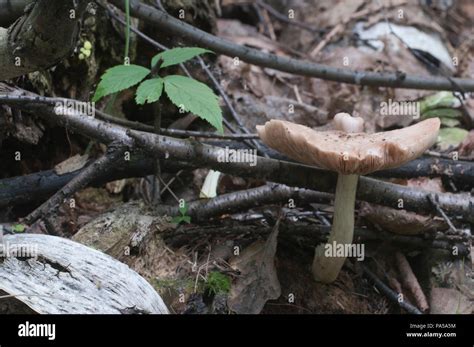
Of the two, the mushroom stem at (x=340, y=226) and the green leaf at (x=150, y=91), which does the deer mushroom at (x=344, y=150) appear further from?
the green leaf at (x=150, y=91)

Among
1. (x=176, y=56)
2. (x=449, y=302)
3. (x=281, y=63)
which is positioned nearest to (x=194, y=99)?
(x=176, y=56)

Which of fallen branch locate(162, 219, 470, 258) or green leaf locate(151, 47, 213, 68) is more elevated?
green leaf locate(151, 47, 213, 68)

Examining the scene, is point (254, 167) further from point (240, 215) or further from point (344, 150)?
point (344, 150)

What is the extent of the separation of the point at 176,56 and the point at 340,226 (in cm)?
97

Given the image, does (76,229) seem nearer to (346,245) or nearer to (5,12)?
(5,12)

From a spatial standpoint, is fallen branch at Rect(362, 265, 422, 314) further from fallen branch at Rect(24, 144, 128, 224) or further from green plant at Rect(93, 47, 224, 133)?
fallen branch at Rect(24, 144, 128, 224)

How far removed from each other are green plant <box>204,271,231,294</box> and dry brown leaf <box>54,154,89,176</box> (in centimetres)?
86

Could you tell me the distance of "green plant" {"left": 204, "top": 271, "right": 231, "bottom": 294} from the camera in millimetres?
2061

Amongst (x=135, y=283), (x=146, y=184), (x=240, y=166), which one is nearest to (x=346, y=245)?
(x=240, y=166)

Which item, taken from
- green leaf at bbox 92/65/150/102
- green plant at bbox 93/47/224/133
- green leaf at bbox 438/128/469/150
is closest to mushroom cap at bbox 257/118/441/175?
green plant at bbox 93/47/224/133

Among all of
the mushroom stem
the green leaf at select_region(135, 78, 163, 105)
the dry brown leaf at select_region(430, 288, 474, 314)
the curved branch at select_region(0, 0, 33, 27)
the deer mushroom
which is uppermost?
the curved branch at select_region(0, 0, 33, 27)

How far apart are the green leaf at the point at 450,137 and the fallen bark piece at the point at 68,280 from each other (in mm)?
2222

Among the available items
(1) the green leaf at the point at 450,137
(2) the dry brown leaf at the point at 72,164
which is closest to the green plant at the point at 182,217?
(2) the dry brown leaf at the point at 72,164
